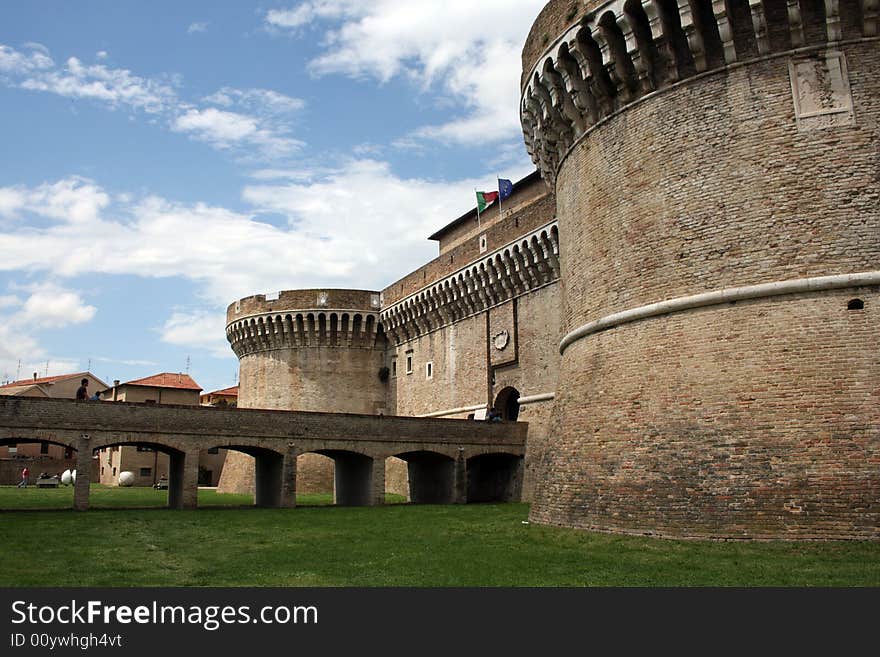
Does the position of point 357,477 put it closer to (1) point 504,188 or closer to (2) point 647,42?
(1) point 504,188

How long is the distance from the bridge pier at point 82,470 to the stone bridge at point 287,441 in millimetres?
26

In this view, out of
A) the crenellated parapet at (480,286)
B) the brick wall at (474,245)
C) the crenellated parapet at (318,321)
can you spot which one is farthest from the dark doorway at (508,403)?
the crenellated parapet at (318,321)

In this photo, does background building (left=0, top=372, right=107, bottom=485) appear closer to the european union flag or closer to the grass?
the european union flag

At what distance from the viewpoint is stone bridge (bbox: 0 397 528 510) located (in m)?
20.8

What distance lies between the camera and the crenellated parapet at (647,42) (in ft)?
42.4

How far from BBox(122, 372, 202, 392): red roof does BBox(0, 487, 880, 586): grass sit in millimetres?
36737

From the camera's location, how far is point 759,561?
32.4ft

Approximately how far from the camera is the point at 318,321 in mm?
35938

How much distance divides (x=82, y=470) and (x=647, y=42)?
1693 cm

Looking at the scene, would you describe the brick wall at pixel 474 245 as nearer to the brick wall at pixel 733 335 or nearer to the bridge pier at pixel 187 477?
the brick wall at pixel 733 335

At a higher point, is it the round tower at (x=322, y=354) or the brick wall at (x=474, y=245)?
the brick wall at (x=474, y=245)

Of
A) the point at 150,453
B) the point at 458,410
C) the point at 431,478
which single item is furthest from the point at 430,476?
the point at 150,453

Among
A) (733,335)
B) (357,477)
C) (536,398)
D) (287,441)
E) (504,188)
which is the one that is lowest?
(357,477)
